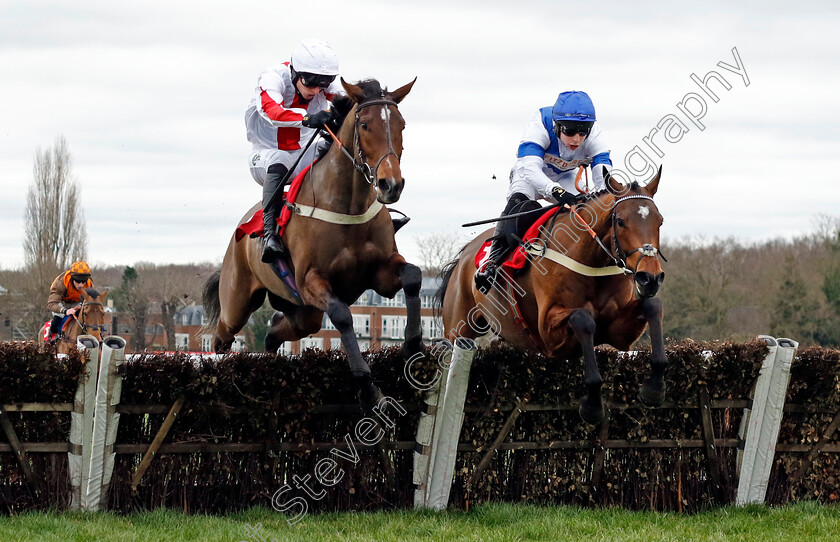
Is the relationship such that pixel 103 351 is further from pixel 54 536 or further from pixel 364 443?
pixel 364 443

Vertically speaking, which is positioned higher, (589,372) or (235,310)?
(235,310)

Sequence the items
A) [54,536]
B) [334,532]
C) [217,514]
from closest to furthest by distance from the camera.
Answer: [54,536]
[334,532]
[217,514]

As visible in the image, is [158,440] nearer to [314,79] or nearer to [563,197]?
[314,79]

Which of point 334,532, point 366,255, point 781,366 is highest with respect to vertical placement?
point 366,255

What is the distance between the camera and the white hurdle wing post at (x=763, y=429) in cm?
610

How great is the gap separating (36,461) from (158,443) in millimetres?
677

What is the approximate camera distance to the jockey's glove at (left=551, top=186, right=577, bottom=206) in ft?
19.4

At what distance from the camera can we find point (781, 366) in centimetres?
615

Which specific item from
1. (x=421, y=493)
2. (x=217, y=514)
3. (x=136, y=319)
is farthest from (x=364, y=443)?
(x=136, y=319)

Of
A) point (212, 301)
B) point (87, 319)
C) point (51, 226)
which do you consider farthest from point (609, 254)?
point (51, 226)

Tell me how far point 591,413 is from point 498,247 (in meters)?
1.61

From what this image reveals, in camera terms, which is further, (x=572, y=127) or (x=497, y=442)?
(x=572, y=127)

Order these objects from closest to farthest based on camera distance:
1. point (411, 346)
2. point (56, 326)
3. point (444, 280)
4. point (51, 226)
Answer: point (411, 346) → point (444, 280) → point (56, 326) → point (51, 226)

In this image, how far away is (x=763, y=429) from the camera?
242 inches
